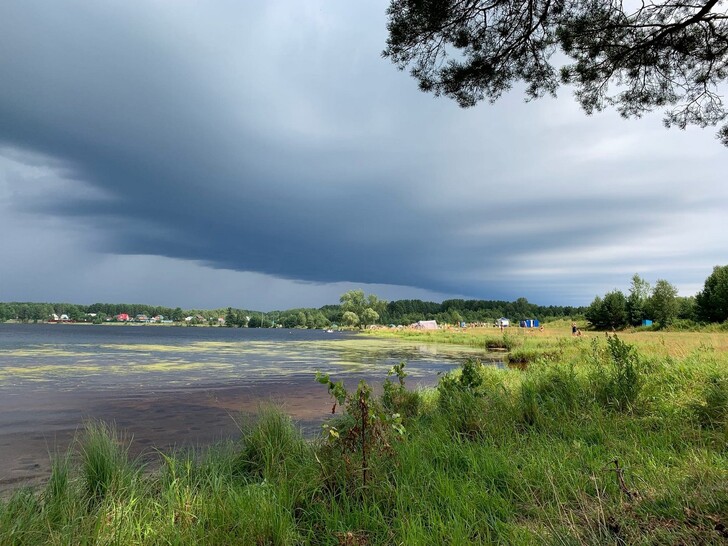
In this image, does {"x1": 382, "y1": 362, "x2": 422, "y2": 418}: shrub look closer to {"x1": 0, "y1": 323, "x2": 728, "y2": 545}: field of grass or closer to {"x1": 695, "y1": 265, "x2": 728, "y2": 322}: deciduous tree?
{"x1": 0, "y1": 323, "x2": 728, "y2": 545}: field of grass

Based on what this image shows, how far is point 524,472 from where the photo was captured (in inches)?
162

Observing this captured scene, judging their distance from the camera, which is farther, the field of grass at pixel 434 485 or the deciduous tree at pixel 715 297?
the deciduous tree at pixel 715 297

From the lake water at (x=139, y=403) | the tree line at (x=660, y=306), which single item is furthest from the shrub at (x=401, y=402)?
the tree line at (x=660, y=306)

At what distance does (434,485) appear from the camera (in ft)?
12.8

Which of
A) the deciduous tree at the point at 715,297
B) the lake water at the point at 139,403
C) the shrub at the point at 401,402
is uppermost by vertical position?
the deciduous tree at the point at 715,297

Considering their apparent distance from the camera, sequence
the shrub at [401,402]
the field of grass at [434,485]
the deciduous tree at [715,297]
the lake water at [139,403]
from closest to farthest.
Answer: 1. the field of grass at [434,485]
2. the lake water at [139,403]
3. the shrub at [401,402]
4. the deciduous tree at [715,297]

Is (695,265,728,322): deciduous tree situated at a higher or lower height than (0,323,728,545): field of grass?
higher

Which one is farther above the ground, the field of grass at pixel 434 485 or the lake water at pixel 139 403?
the field of grass at pixel 434 485

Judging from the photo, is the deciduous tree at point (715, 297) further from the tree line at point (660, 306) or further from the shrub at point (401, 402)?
the shrub at point (401, 402)

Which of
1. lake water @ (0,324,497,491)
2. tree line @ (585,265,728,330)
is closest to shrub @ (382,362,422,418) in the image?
lake water @ (0,324,497,491)

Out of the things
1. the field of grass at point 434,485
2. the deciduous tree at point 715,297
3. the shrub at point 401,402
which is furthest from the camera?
the deciduous tree at point 715,297

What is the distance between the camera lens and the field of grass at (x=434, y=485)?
9.70 feet

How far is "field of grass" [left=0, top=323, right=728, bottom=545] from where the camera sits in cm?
296

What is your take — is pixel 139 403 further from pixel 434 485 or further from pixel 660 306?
pixel 660 306
